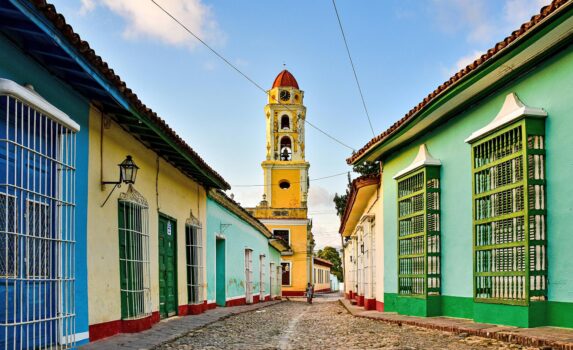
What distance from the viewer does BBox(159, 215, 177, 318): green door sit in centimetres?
1237

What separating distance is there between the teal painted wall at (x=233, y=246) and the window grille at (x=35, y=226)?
9.85 m

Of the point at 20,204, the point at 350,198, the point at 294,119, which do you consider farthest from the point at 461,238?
the point at 294,119

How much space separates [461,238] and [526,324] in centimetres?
269

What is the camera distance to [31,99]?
5.62m

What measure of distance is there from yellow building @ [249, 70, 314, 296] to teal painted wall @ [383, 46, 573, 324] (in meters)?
29.0

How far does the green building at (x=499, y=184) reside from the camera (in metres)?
6.91

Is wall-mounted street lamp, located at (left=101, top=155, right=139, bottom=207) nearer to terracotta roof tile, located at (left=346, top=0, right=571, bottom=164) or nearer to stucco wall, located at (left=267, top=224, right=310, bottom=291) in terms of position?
terracotta roof tile, located at (left=346, top=0, right=571, bottom=164)

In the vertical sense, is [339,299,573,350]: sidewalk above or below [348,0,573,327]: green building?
below

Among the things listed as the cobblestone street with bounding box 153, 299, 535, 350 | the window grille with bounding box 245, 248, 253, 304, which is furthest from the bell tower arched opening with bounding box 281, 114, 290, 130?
the cobblestone street with bounding box 153, 299, 535, 350

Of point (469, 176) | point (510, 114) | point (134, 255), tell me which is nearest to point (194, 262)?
point (134, 255)

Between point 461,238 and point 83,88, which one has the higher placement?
point 83,88

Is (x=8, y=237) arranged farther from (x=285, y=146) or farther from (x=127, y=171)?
(x=285, y=146)

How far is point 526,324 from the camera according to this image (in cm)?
725

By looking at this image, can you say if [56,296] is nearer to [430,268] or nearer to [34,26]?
[34,26]
